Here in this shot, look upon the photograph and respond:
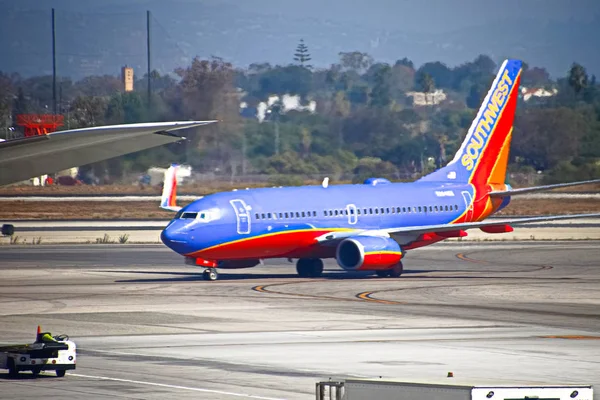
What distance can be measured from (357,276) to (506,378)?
2598cm

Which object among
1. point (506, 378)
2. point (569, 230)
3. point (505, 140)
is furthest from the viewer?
point (569, 230)

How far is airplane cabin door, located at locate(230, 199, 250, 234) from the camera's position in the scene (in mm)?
45062

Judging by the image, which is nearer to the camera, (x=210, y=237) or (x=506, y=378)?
(x=506, y=378)

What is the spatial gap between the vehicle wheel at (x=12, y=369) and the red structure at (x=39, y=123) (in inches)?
2472

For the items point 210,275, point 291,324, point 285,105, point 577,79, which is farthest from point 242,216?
point 577,79

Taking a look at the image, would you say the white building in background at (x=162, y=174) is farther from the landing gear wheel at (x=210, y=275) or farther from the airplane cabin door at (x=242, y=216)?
the airplane cabin door at (x=242, y=216)

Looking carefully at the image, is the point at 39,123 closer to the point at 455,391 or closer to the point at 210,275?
the point at 210,275

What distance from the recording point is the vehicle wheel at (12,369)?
23.2 meters

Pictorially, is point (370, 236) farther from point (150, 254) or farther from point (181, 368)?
point (181, 368)

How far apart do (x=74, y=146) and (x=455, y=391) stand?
4.71 meters

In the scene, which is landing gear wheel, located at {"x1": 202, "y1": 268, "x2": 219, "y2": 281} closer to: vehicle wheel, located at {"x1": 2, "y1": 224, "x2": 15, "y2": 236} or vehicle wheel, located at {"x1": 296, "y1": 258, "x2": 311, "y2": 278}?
vehicle wheel, located at {"x1": 296, "y1": 258, "x2": 311, "y2": 278}

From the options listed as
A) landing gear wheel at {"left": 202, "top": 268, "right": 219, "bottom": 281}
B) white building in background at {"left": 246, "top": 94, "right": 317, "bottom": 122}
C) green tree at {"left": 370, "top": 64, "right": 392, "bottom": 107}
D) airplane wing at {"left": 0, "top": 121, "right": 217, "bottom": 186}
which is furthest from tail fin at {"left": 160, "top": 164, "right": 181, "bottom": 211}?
green tree at {"left": 370, "top": 64, "right": 392, "bottom": 107}

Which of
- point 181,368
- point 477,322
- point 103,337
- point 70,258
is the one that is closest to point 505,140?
point 70,258

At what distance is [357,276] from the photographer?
48312 mm
